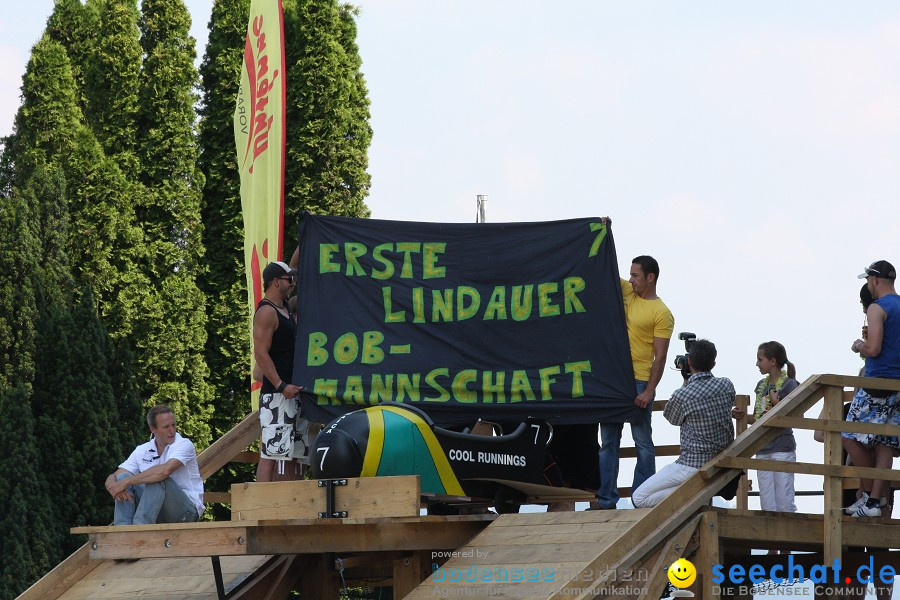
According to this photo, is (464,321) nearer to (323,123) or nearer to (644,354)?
(644,354)

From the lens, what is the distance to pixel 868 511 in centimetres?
848

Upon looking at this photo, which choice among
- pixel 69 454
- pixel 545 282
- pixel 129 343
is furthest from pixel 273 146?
pixel 129 343

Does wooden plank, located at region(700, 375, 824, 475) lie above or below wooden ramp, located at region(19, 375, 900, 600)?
above

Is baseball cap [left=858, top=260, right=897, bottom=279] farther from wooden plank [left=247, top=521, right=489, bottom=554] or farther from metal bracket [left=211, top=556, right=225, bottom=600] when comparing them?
metal bracket [left=211, top=556, right=225, bottom=600]

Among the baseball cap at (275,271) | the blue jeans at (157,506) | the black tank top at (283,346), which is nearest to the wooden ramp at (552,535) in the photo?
the blue jeans at (157,506)

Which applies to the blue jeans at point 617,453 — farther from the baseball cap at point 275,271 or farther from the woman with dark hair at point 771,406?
the baseball cap at point 275,271

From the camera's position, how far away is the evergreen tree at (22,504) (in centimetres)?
A: 1847

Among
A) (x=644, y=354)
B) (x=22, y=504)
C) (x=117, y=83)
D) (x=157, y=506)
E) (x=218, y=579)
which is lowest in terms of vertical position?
(x=22, y=504)

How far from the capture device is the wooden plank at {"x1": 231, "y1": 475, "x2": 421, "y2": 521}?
25.4ft

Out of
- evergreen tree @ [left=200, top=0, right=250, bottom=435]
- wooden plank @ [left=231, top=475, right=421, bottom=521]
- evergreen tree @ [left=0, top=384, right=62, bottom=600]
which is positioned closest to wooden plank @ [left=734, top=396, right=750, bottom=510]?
wooden plank @ [left=231, top=475, right=421, bottom=521]

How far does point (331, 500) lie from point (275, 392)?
1.65m

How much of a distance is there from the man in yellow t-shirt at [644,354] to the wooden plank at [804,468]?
47.2 inches

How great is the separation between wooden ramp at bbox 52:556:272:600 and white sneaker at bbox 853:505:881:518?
3957mm

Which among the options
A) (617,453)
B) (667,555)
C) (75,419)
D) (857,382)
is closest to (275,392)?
(617,453)
